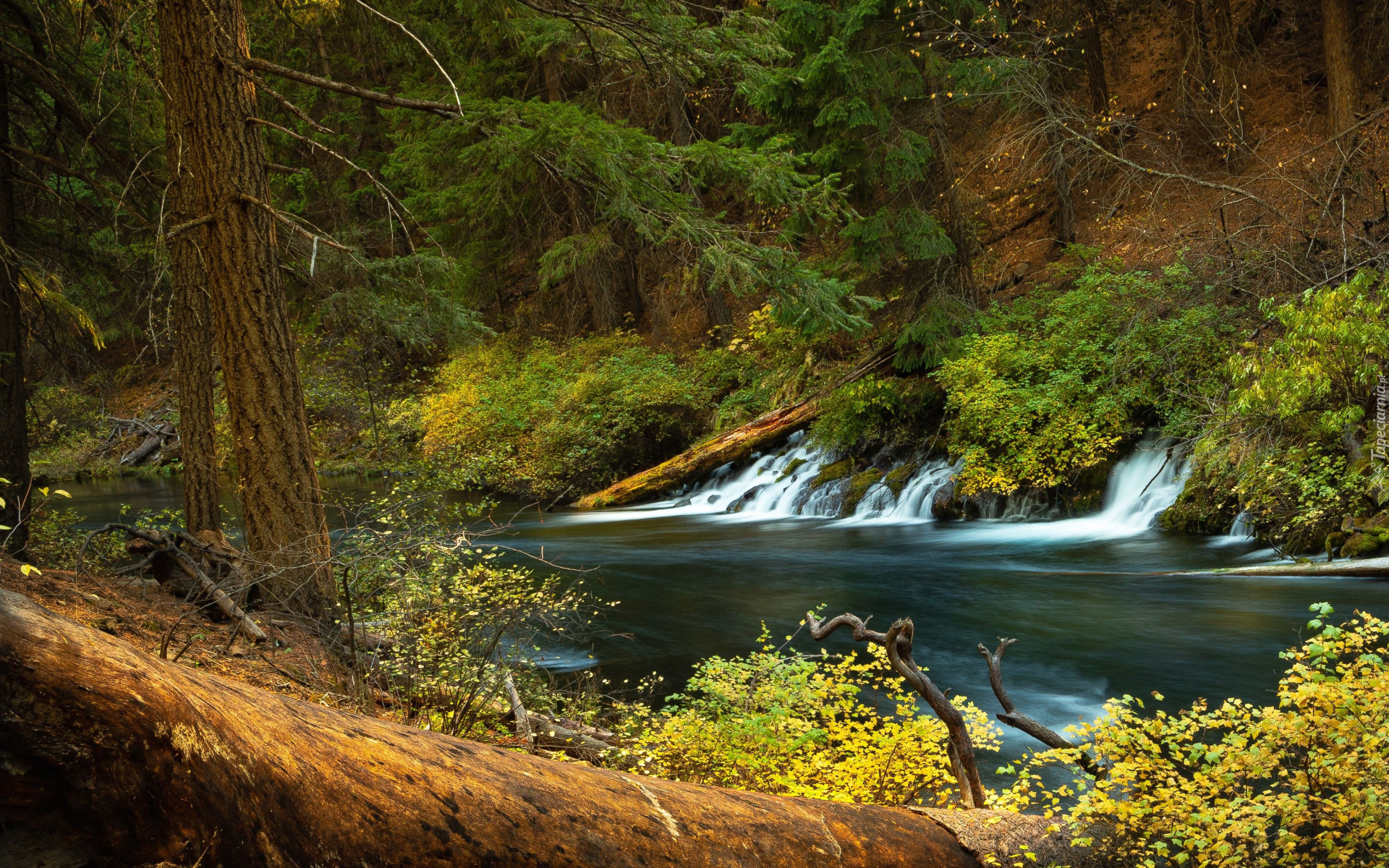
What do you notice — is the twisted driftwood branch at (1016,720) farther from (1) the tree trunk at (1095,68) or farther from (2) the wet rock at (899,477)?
(1) the tree trunk at (1095,68)

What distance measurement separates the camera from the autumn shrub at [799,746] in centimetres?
457

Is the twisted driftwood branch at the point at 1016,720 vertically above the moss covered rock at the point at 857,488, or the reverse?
the moss covered rock at the point at 857,488

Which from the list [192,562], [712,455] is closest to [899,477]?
[712,455]

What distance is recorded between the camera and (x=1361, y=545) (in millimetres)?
8578

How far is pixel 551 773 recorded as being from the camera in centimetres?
229

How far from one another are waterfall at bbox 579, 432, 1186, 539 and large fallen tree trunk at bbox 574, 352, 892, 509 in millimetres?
238

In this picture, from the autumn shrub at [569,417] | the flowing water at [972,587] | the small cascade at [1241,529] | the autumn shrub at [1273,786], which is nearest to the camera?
the autumn shrub at [1273,786]

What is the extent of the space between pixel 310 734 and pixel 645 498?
52.3 feet

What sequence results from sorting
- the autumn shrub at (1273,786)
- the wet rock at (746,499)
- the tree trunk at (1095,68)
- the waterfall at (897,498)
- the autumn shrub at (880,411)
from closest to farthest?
the autumn shrub at (1273,786), the waterfall at (897,498), the autumn shrub at (880,411), the wet rock at (746,499), the tree trunk at (1095,68)

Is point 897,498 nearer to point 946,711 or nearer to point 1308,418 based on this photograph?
point 1308,418

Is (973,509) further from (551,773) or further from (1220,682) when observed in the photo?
(551,773)

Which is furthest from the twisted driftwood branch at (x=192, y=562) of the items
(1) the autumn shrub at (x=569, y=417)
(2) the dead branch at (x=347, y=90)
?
(1) the autumn shrub at (x=569, y=417)

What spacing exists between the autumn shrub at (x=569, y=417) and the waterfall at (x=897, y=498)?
2323mm

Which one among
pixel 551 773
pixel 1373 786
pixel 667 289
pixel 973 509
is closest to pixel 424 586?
pixel 551 773
